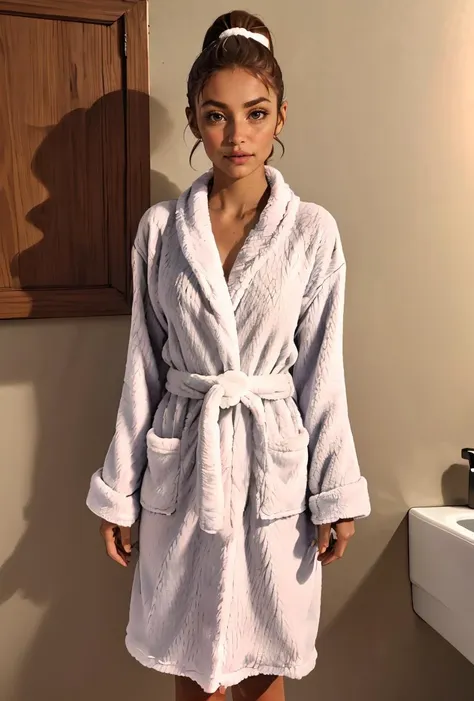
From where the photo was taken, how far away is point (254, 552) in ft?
3.35

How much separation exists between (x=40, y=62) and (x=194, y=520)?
885 mm

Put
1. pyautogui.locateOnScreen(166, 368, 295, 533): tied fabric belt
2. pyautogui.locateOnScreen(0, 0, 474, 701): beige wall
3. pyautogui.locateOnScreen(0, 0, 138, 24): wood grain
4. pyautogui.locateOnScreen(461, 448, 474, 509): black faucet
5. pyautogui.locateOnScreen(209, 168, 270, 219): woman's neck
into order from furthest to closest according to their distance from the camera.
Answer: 1. pyautogui.locateOnScreen(461, 448, 474, 509): black faucet
2. pyautogui.locateOnScreen(0, 0, 474, 701): beige wall
3. pyautogui.locateOnScreen(0, 0, 138, 24): wood grain
4. pyautogui.locateOnScreen(209, 168, 270, 219): woman's neck
5. pyautogui.locateOnScreen(166, 368, 295, 533): tied fabric belt

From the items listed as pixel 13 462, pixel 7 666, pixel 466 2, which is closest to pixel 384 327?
pixel 466 2

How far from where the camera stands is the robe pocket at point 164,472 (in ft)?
3.32

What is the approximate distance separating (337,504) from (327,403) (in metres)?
0.16

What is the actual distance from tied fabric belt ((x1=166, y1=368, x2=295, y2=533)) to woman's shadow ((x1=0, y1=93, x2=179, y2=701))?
31cm

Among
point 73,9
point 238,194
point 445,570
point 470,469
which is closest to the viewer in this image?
point 238,194

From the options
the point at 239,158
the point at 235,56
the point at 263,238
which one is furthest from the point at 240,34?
the point at 263,238

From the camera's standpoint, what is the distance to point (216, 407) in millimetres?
980

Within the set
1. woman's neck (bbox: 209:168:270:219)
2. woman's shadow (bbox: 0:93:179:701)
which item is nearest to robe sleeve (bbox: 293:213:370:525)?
woman's neck (bbox: 209:168:270:219)

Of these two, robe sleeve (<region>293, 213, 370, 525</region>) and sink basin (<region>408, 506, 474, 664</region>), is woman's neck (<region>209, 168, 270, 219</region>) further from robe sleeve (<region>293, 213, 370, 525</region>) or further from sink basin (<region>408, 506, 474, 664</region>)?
sink basin (<region>408, 506, 474, 664</region>)

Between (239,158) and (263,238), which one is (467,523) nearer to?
(263,238)

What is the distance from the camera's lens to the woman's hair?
99 centimetres

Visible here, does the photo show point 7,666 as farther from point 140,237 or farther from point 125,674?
point 140,237
